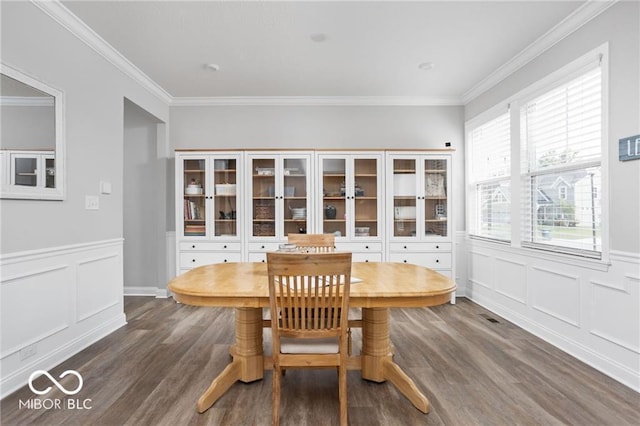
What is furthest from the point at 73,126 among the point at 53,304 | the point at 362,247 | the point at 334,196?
the point at 362,247

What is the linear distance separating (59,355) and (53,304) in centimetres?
40

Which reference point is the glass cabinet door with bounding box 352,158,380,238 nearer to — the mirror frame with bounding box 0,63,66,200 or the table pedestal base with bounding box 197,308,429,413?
the table pedestal base with bounding box 197,308,429,413

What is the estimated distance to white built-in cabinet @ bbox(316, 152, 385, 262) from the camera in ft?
13.8

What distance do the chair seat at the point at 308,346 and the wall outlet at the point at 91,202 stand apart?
2.23 m

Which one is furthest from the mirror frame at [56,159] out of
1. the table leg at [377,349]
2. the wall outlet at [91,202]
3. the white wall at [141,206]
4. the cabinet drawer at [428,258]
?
the cabinet drawer at [428,258]

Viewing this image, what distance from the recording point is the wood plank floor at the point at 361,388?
72.0 inches

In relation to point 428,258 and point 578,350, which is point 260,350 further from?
point 428,258

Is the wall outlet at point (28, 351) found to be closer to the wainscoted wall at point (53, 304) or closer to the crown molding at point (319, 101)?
the wainscoted wall at point (53, 304)

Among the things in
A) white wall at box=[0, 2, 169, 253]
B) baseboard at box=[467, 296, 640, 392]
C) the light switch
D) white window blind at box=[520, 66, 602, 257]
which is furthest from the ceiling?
baseboard at box=[467, 296, 640, 392]

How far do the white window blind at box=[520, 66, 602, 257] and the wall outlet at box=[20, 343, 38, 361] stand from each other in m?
4.17

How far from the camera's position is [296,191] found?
14.0 feet

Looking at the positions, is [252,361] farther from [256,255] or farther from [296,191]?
[296,191]

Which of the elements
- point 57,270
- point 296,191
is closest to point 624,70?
point 296,191

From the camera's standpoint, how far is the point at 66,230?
2584 mm
